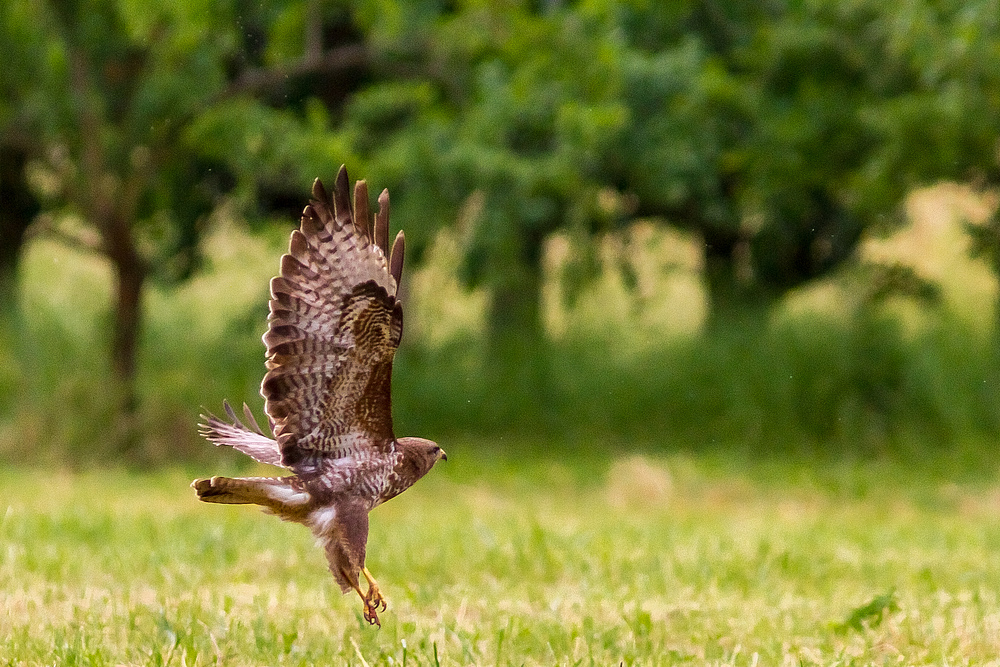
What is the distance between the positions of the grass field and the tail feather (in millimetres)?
579

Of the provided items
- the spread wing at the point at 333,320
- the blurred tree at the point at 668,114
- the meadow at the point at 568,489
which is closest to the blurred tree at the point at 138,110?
the blurred tree at the point at 668,114

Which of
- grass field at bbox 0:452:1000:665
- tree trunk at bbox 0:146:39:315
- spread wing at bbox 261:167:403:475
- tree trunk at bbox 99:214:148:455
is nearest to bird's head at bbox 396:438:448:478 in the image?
spread wing at bbox 261:167:403:475

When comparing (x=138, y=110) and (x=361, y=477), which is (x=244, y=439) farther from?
(x=138, y=110)

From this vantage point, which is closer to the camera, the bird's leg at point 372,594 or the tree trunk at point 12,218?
the bird's leg at point 372,594

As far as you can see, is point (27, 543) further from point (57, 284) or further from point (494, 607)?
point (57, 284)

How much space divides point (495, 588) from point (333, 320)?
211cm

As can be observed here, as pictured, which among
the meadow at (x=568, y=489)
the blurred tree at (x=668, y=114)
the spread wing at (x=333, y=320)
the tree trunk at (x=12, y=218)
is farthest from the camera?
the tree trunk at (x=12, y=218)

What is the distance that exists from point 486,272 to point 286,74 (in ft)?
8.55

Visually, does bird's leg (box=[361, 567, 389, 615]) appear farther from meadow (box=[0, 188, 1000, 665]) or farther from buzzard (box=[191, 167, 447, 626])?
meadow (box=[0, 188, 1000, 665])

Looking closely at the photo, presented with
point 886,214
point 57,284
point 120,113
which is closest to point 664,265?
point 886,214

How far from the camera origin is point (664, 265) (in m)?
13.6

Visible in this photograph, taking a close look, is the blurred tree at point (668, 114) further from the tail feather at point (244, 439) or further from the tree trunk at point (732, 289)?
the tail feather at point (244, 439)

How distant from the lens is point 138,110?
1130 cm

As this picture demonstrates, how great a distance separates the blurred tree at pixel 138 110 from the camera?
1075cm
